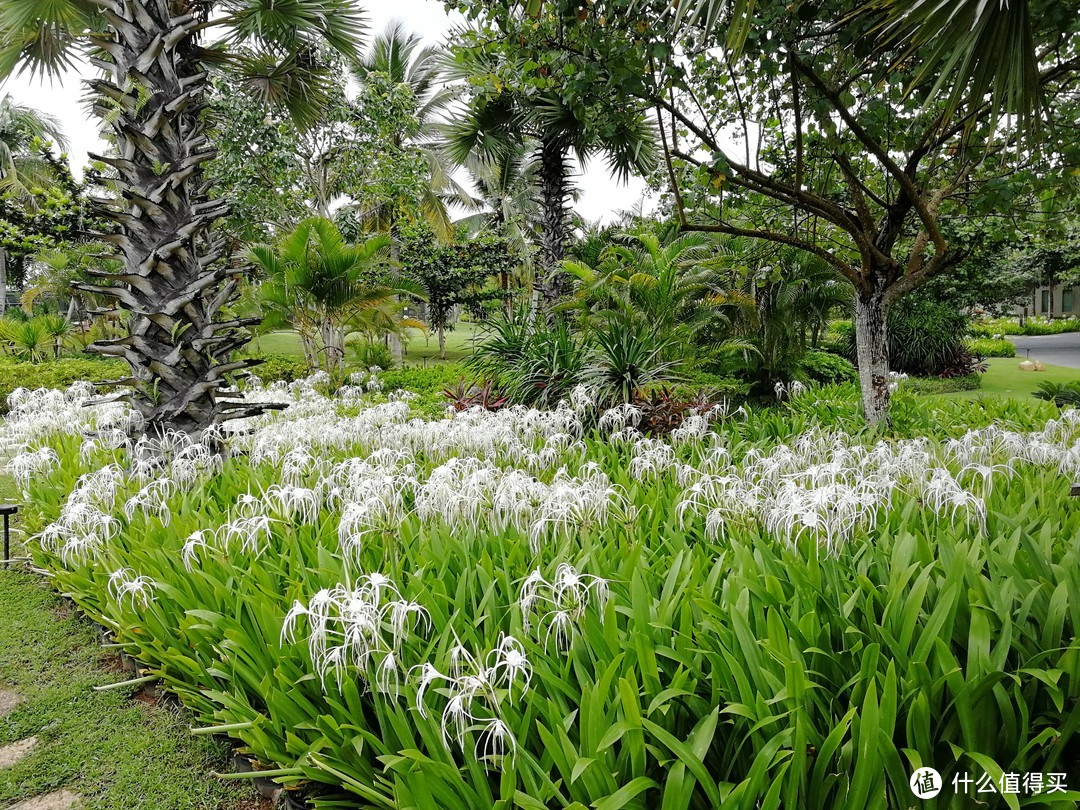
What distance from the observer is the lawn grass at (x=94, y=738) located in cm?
247

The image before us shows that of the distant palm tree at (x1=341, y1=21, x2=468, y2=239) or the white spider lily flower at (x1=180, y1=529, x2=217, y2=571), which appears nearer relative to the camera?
the white spider lily flower at (x1=180, y1=529, x2=217, y2=571)

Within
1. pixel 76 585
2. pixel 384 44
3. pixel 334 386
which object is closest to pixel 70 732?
pixel 76 585

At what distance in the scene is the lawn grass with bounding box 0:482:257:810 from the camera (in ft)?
8.11

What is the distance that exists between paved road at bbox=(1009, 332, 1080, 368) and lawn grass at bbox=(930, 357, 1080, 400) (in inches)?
66.2

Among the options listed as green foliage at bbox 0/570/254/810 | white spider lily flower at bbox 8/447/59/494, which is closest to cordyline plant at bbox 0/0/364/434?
white spider lily flower at bbox 8/447/59/494

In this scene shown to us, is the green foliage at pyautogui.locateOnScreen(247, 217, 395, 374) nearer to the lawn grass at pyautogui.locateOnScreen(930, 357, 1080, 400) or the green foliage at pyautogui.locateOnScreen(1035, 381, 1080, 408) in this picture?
the green foliage at pyautogui.locateOnScreen(1035, 381, 1080, 408)

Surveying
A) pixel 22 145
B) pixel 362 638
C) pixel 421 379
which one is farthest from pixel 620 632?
pixel 22 145

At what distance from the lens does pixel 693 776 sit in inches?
66.8

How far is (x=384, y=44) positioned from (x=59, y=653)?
60.7 feet

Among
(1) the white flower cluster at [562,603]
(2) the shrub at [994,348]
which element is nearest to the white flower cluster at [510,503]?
(1) the white flower cluster at [562,603]

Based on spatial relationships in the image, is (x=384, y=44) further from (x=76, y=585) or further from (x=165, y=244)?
(x=76, y=585)

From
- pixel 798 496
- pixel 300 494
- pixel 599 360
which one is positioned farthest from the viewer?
pixel 599 360

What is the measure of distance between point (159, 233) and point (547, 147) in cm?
721

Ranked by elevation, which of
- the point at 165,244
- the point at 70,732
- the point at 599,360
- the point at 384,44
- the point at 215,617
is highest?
the point at 384,44
